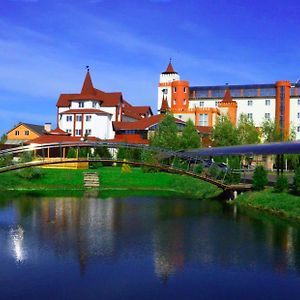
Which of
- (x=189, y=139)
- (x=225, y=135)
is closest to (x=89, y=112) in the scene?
(x=189, y=139)

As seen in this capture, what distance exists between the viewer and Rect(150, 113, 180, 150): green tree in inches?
1777

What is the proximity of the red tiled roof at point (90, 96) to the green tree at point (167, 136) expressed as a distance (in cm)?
1175

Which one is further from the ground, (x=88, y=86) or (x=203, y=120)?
(x=88, y=86)

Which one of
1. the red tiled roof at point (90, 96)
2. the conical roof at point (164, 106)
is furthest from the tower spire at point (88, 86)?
the conical roof at point (164, 106)

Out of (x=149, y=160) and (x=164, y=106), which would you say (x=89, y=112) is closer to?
(x=164, y=106)

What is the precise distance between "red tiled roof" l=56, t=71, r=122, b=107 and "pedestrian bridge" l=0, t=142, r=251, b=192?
401 inches

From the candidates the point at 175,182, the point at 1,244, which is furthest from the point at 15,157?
the point at 1,244

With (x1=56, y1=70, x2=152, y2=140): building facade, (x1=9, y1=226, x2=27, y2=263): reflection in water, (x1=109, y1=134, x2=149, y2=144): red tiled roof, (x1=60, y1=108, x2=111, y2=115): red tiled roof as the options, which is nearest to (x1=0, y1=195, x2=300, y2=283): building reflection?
(x1=9, y1=226, x2=27, y2=263): reflection in water

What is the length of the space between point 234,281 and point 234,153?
843 inches

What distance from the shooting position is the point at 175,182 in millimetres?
37812

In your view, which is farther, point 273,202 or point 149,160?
point 149,160

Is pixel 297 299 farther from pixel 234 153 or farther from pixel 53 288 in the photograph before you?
pixel 234 153

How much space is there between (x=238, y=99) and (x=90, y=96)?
77.9ft

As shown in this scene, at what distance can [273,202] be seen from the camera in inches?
1007
